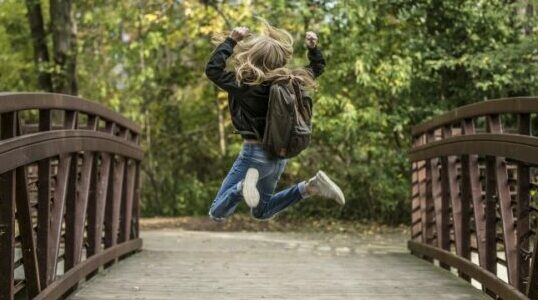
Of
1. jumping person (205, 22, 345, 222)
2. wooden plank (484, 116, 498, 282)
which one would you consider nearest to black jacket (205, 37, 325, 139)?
jumping person (205, 22, 345, 222)

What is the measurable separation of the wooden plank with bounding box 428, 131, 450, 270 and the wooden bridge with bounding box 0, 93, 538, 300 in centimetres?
1

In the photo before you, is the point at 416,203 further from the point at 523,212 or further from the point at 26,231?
the point at 26,231

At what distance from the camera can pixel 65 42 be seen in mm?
14000

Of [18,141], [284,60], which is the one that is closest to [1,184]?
[18,141]

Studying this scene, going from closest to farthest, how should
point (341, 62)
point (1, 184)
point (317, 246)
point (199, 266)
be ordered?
point (1, 184), point (199, 266), point (317, 246), point (341, 62)

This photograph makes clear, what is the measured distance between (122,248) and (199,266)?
2.80 feet

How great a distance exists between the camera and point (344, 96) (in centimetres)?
1293

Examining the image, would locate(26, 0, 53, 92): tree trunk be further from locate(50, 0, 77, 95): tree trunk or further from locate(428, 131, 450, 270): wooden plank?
locate(428, 131, 450, 270): wooden plank

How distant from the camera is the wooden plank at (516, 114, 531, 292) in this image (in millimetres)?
4602

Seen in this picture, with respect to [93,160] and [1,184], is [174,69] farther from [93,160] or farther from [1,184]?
[1,184]

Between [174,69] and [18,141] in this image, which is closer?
[18,141]

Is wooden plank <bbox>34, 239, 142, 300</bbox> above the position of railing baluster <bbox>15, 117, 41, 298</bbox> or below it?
below

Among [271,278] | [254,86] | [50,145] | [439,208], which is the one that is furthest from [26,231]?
[439,208]

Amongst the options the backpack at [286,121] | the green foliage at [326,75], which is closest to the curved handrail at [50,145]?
the backpack at [286,121]
